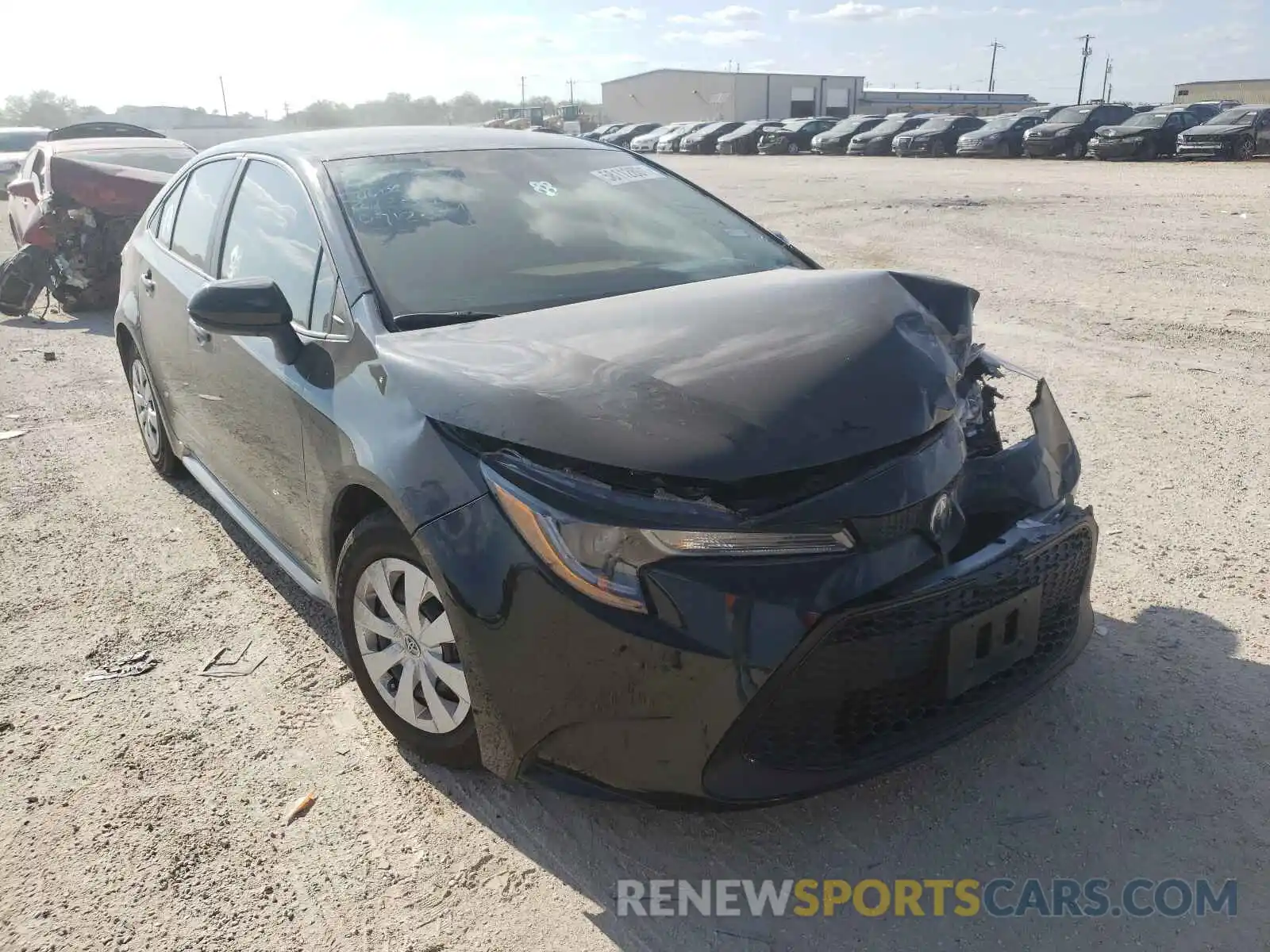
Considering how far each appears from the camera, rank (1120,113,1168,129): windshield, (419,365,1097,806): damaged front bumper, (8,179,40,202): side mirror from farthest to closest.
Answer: (1120,113,1168,129): windshield < (8,179,40,202): side mirror < (419,365,1097,806): damaged front bumper

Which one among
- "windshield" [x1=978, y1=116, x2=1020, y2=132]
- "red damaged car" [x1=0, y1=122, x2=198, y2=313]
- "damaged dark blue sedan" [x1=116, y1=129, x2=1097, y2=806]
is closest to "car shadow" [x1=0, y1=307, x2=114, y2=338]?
"red damaged car" [x1=0, y1=122, x2=198, y2=313]

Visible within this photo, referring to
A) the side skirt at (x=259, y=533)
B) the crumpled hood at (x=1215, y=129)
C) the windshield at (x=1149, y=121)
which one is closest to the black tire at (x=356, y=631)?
the side skirt at (x=259, y=533)

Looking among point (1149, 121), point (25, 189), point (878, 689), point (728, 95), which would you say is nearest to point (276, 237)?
point (878, 689)

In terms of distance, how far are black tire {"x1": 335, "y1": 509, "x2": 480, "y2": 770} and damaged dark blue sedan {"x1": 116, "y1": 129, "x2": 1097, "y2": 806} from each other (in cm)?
1

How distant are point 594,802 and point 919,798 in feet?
2.75

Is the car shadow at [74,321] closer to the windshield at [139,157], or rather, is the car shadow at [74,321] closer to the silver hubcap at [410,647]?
the windshield at [139,157]

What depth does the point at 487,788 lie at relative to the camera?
2576 millimetres

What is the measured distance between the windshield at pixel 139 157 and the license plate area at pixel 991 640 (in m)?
9.68

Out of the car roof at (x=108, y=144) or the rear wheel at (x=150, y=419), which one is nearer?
the rear wheel at (x=150, y=419)

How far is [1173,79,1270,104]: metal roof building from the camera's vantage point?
68.9 metres

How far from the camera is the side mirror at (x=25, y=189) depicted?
9836mm

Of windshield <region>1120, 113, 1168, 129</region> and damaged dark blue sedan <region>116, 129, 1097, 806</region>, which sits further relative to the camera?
windshield <region>1120, 113, 1168, 129</region>

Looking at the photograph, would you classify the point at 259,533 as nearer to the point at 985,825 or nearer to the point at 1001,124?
the point at 985,825

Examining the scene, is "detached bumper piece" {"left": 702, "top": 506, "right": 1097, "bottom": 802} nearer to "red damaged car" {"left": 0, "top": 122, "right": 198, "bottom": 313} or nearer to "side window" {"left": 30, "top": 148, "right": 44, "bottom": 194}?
"red damaged car" {"left": 0, "top": 122, "right": 198, "bottom": 313}
